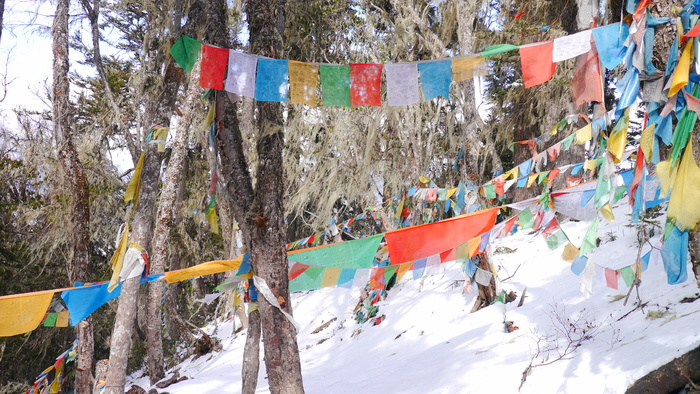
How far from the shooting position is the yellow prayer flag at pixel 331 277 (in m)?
4.73

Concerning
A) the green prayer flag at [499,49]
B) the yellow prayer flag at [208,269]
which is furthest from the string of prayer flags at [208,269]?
the green prayer flag at [499,49]

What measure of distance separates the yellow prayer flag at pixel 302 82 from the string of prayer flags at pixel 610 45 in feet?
7.19

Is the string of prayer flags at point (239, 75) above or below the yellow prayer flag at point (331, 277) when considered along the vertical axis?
above

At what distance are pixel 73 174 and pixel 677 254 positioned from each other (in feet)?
21.1

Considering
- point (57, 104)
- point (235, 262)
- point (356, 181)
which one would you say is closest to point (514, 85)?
point (356, 181)

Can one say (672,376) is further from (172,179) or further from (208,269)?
(172,179)

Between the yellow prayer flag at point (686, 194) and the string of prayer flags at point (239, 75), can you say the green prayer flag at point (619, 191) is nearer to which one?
the yellow prayer flag at point (686, 194)

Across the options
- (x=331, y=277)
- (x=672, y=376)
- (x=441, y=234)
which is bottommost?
(x=672, y=376)

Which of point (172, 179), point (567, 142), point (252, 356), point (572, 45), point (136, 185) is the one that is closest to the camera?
point (572, 45)

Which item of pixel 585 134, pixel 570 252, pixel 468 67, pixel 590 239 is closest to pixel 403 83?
pixel 468 67

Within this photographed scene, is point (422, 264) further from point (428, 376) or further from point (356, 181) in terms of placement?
point (356, 181)

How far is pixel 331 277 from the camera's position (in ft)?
15.7

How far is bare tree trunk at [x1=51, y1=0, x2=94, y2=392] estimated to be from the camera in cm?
582

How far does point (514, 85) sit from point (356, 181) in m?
3.74
